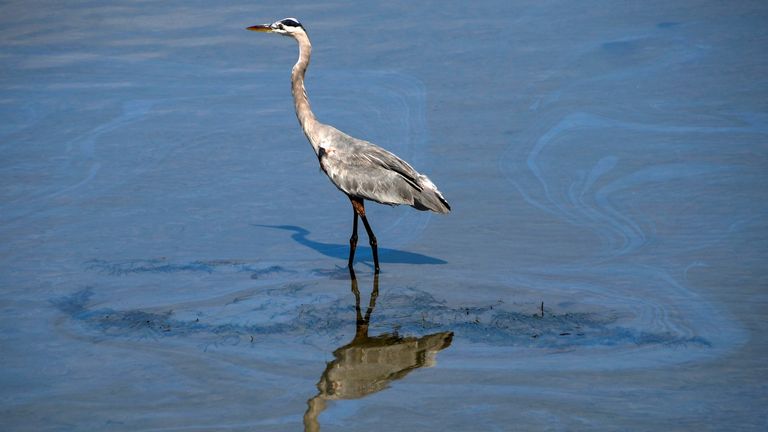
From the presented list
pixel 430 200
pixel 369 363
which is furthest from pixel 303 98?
pixel 369 363

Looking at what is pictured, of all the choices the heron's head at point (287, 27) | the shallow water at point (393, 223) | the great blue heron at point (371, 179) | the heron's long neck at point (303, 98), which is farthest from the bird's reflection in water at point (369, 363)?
the heron's head at point (287, 27)

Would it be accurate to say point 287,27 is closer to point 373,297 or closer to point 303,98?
point 303,98

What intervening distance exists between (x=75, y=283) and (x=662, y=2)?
11.7 m

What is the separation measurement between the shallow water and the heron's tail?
52cm

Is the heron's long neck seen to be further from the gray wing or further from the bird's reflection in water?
the bird's reflection in water

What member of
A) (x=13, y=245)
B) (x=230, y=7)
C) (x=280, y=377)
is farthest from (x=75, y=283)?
(x=230, y=7)

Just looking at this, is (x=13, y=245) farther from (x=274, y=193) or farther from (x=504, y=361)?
(x=504, y=361)

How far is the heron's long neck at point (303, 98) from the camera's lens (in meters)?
10.9

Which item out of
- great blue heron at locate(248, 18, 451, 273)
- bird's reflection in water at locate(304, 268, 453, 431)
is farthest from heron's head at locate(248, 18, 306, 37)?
bird's reflection in water at locate(304, 268, 453, 431)

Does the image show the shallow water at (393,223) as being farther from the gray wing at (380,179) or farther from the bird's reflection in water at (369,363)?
the gray wing at (380,179)

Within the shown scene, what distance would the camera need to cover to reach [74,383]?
7.91 meters

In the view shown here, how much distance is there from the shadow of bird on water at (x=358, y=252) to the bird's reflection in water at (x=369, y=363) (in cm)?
153

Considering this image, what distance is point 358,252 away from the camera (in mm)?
10922

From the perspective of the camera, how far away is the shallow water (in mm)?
7695
